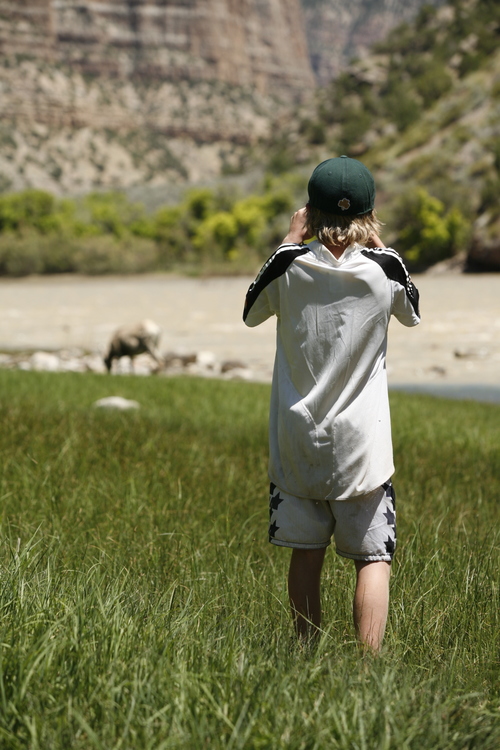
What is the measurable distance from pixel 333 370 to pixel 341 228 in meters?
0.49

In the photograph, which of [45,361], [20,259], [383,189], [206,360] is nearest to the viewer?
[45,361]

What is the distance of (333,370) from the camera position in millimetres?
2592

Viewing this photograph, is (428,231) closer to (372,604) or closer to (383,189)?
(383,189)

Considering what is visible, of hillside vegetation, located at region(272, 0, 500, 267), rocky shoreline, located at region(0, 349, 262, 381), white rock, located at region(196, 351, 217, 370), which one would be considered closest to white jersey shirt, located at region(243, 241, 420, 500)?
rocky shoreline, located at region(0, 349, 262, 381)

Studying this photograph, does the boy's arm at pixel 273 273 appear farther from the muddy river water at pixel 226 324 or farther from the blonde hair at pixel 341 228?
the muddy river water at pixel 226 324

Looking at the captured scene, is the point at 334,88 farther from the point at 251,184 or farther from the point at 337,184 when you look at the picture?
the point at 337,184

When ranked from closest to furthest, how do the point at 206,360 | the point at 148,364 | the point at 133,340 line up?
the point at 133,340, the point at 148,364, the point at 206,360

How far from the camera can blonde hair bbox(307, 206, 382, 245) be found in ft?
8.69

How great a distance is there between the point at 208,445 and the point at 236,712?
4.75 metres

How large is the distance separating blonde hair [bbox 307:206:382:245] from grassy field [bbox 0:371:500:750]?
127cm

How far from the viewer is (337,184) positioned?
259 centimetres

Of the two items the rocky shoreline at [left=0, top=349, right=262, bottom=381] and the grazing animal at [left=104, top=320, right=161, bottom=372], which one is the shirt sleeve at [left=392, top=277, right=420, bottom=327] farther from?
the rocky shoreline at [left=0, top=349, right=262, bottom=381]

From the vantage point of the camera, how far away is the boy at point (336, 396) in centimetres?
258

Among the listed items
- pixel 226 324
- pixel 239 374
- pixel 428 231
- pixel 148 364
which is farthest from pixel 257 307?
pixel 428 231
